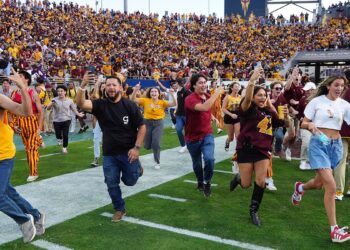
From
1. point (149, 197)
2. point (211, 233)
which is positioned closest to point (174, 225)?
point (211, 233)

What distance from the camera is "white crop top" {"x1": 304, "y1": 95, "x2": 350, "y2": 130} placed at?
4.57 metres

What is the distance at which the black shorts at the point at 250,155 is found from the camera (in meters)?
4.70

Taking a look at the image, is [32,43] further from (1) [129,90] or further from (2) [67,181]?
(2) [67,181]

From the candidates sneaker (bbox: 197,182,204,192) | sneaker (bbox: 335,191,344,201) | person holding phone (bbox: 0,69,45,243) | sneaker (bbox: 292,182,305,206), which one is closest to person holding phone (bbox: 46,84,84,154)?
sneaker (bbox: 197,182,204,192)

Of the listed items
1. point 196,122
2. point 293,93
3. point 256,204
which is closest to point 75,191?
point 196,122

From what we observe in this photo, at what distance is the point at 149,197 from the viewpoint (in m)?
5.86

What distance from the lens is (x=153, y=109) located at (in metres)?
7.95

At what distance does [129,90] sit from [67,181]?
257 cm

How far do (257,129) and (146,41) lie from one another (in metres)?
28.7

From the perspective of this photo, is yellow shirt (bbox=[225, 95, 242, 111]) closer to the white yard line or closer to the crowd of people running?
the crowd of people running

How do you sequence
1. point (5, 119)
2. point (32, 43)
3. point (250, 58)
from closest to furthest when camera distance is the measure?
point (5, 119)
point (32, 43)
point (250, 58)

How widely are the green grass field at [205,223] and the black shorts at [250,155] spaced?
29.3 inches

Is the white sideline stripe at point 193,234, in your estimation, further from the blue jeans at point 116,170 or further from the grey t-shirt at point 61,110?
the grey t-shirt at point 61,110

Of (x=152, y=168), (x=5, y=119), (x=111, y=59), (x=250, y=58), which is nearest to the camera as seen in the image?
(x=5, y=119)
